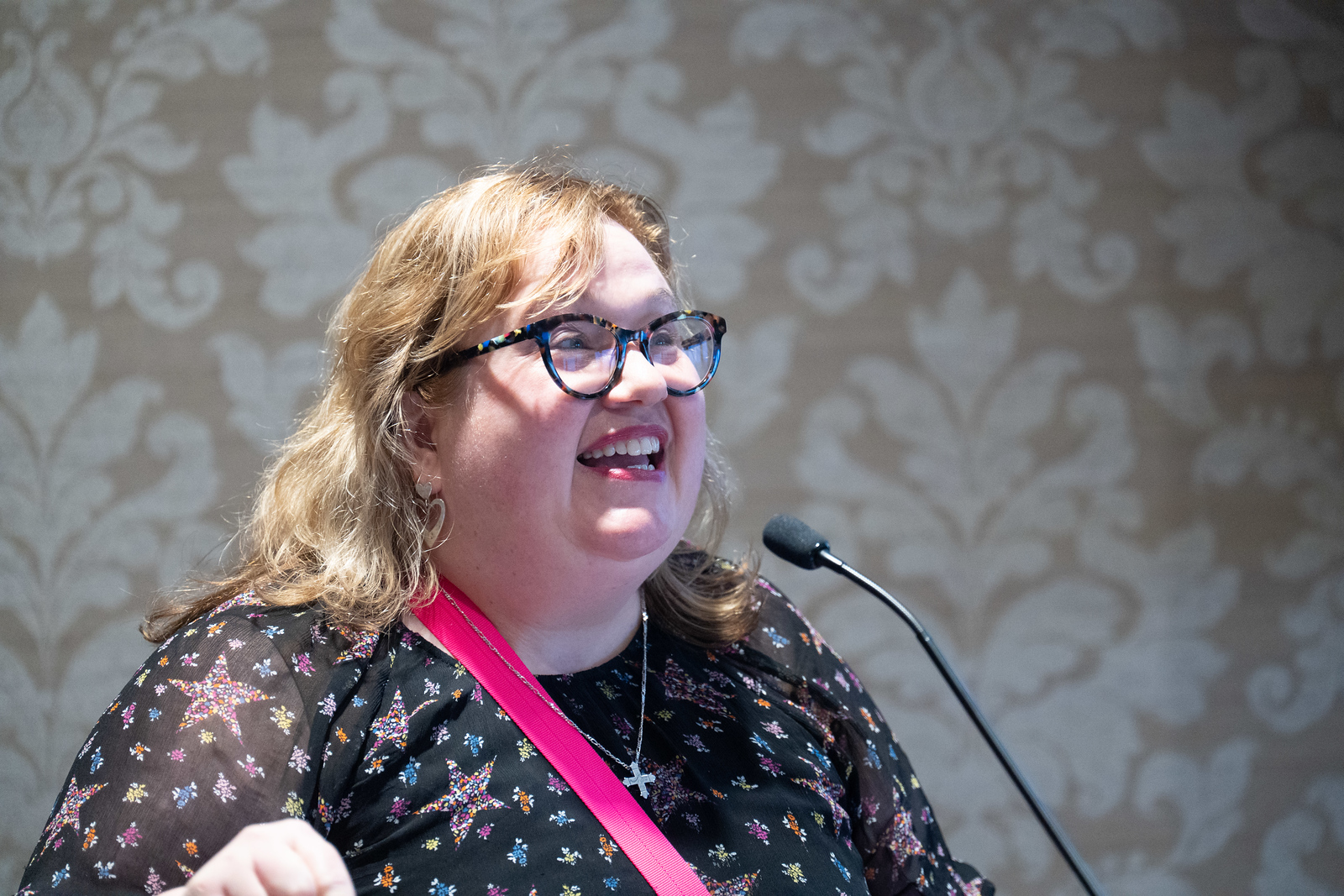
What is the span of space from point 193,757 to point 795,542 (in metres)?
0.59

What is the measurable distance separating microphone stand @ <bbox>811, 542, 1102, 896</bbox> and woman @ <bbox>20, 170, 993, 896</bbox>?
0.55 ft

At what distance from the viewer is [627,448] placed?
98cm

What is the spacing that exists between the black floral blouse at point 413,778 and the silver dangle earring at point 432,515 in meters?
0.09

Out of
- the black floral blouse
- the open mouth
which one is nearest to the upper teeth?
the open mouth

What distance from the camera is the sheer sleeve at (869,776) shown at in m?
1.11

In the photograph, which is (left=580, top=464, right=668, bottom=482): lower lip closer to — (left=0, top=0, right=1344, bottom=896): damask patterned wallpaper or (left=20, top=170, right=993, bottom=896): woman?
→ (left=20, top=170, right=993, bottom=896): woman

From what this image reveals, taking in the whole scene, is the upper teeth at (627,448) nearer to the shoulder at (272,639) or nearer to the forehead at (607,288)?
the forehead at (607,288)

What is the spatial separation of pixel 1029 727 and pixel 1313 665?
55 cm

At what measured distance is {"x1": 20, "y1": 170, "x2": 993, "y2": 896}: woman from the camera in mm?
841

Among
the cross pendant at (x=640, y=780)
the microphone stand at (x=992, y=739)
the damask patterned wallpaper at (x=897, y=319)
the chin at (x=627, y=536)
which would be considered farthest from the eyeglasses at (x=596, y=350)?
the damask patterned wallpaper at (x=897, y=319)

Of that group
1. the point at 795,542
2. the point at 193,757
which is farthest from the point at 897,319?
the point at 193,757

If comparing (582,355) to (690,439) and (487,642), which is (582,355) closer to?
(690,439)

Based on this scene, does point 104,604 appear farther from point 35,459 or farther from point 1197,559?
point 1197,559

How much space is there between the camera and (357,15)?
176cm
